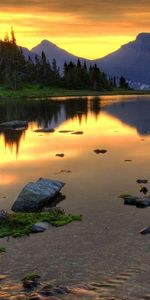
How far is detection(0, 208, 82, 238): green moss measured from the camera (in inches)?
892

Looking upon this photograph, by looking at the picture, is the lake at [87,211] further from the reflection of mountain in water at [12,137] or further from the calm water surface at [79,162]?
the reflection of mountain in water at [12,137]

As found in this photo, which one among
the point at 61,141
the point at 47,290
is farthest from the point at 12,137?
the point at 47,290

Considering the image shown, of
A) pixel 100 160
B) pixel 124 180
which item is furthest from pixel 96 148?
pixel 124 180

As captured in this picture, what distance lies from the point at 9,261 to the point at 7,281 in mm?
1874

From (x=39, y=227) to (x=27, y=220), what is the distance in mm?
1194

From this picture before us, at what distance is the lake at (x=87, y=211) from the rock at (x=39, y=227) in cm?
41

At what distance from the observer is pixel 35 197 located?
27.1m

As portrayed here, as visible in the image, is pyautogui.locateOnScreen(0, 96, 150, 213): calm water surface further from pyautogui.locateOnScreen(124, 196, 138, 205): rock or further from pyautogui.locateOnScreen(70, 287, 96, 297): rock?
pyautogui.locateOnScreen(70, 287, 96, 297): rock

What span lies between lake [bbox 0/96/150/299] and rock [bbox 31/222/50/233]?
0.41 meters

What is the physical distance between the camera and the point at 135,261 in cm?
1866

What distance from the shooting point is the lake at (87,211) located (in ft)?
59.5

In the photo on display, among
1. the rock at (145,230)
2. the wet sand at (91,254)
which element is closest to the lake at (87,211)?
the wet sand at (91,254)

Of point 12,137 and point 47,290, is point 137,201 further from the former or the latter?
point 12,137

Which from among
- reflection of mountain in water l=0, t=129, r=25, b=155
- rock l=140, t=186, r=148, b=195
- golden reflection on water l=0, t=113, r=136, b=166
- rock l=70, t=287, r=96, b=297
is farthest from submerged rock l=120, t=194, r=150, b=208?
reflection of mountain in water l=0, t=129, r=25, b=155
